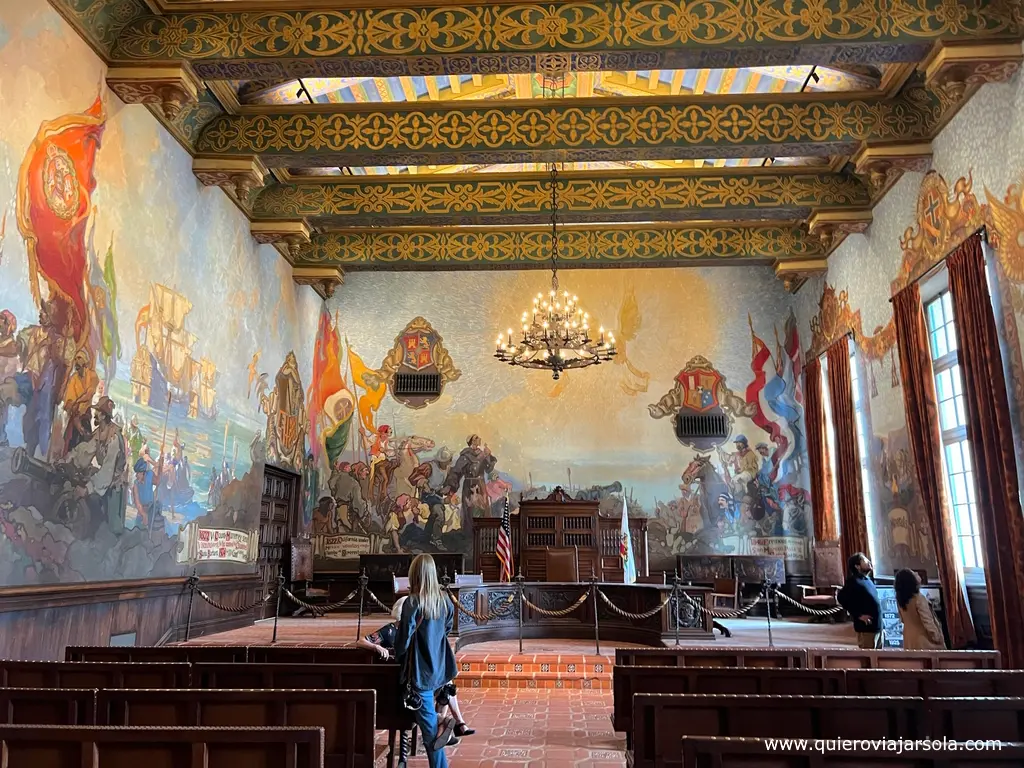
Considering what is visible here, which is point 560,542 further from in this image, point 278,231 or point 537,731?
point 278,231

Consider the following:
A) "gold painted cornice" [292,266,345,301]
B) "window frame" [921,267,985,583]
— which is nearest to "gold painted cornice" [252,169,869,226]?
"gold painted cornice" [292,266,345,301]

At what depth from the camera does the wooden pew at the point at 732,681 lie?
441 centimetres

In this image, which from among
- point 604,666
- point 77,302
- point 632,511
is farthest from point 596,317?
point 77,302

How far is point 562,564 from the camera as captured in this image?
47.4ft

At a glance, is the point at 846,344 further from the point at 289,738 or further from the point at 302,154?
the point at 289,738

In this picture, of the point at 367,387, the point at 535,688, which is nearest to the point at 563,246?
the point at 367,387

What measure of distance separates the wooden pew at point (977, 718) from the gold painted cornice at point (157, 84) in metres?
9.34

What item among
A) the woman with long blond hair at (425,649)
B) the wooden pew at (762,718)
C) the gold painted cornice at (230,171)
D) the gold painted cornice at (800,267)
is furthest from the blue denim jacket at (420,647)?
the gold painted cornice at (800,267)

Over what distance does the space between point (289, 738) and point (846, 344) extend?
1301 cm

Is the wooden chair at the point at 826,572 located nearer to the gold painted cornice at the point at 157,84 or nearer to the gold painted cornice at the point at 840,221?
the gold painted cornice at the point at 840,221

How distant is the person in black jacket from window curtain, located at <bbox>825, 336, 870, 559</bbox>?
6.12m

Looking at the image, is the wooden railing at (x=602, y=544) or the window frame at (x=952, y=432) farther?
the wooden railing at (x=602, y=544)

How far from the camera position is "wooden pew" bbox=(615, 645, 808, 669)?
5.38 meters

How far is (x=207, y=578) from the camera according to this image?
35.2 ft
